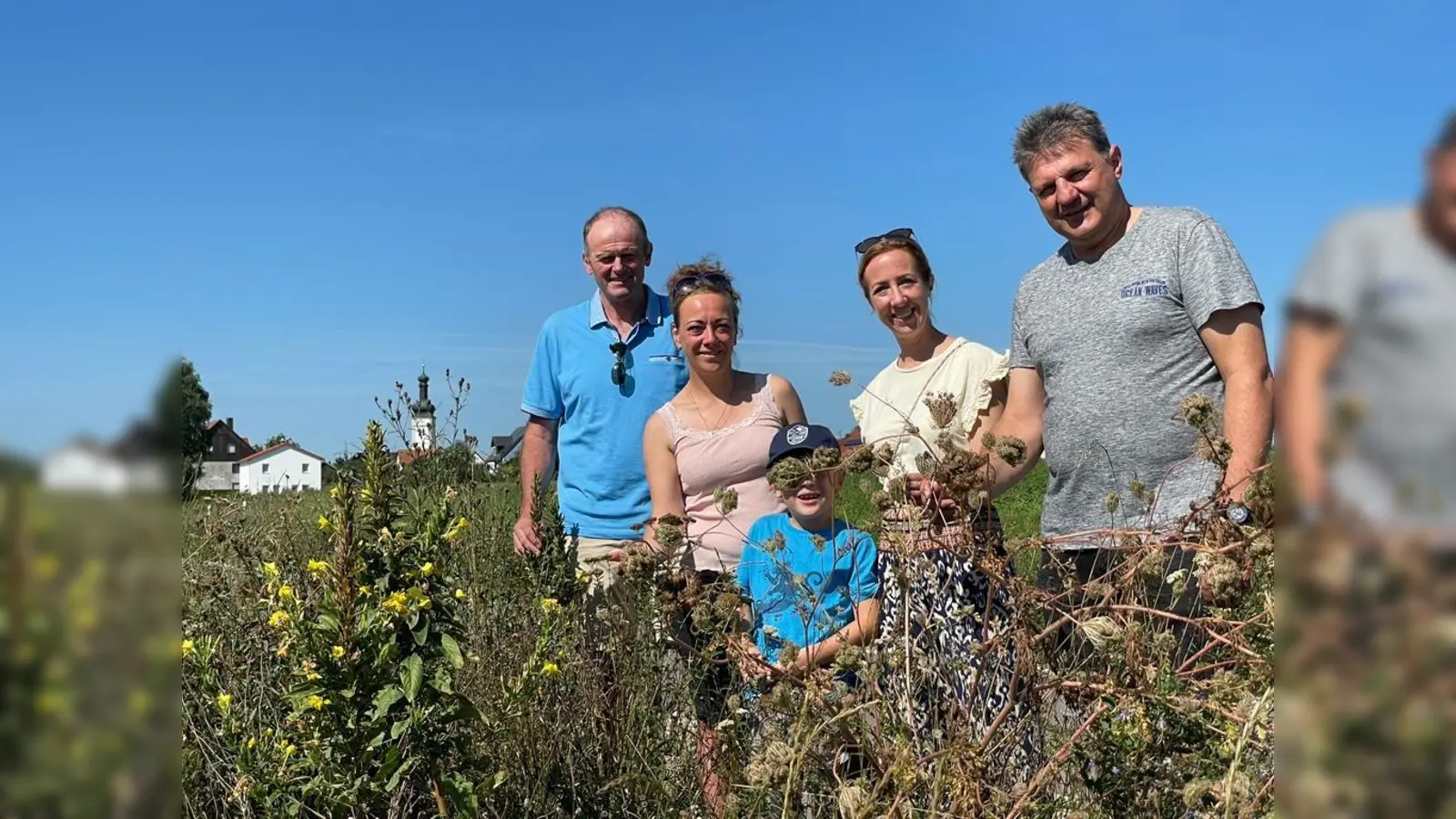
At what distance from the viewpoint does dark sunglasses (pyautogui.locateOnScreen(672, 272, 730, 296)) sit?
4.21m

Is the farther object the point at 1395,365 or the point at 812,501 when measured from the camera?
the point at 812,501

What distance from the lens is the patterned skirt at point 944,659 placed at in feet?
7.73

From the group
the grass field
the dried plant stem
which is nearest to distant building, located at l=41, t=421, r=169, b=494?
the grass field

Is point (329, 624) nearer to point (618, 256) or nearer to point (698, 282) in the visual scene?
point (698, 282)

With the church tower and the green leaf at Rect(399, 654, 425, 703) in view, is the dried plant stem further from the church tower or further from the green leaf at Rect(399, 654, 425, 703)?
the church tower

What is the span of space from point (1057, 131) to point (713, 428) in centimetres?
144

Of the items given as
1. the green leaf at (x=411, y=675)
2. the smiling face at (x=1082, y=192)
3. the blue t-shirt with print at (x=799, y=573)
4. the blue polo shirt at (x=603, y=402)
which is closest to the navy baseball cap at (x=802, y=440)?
the blue t-shirt with print at (x=799, y=573)

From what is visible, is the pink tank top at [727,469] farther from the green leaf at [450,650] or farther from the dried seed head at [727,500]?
the green leaf at [450,650]

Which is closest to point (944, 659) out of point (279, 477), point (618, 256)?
point (618, 256)

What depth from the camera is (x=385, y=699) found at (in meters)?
2.62

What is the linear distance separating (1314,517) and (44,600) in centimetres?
46

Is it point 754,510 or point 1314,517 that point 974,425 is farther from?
point 1314,517

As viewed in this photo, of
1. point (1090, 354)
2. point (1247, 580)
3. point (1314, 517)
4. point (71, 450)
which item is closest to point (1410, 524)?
point (1314, 517)

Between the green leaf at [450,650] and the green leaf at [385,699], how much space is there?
5.0 inches
